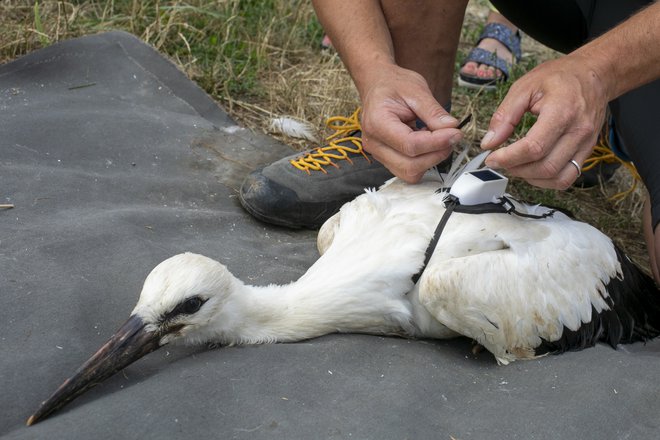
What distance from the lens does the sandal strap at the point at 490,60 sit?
5.15 metres

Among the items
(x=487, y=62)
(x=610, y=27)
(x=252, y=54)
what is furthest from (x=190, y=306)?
(x=487, y=62)

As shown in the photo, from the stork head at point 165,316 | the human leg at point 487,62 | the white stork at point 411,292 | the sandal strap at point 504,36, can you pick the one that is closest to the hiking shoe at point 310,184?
the white stork at point 411,292

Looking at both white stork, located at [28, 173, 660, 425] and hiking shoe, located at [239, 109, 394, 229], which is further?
hiking shoe, located at [239, 109, 394, 229]

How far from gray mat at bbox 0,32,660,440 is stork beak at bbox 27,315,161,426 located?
0.04m

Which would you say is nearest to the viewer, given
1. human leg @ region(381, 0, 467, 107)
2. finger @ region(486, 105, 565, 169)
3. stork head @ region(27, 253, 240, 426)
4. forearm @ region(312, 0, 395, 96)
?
stork head @ region(27, 253, 240, 426)

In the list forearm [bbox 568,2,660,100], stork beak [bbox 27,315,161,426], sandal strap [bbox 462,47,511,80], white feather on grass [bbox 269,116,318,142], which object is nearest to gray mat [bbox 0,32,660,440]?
stork beak [bbox 27,315,161,426]

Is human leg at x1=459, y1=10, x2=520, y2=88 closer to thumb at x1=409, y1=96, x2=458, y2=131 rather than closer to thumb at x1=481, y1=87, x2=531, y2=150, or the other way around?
thumb at x1=409, y1=96, x2=458, y2=131

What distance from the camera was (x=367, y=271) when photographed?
2721mm

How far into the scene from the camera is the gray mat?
223 cm

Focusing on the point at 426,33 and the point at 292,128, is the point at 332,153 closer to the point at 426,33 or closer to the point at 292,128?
the point at 426,33

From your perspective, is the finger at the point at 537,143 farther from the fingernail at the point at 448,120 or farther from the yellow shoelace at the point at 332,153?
the yellow shoelace at the point at 332,153

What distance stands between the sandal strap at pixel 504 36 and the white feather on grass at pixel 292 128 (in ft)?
5.01

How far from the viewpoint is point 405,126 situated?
2.79 m

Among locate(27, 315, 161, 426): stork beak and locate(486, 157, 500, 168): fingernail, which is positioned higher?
locate(486, 157, 500, 168): fingernail
